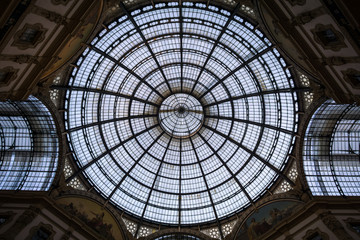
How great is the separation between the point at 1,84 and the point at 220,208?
73.4 feet

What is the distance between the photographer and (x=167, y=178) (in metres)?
31.4

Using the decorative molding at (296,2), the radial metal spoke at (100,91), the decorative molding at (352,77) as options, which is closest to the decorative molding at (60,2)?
the radial metal spoke at (100,91)

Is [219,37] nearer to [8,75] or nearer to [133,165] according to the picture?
[133,165]

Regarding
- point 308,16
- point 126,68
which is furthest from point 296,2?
point 126,68

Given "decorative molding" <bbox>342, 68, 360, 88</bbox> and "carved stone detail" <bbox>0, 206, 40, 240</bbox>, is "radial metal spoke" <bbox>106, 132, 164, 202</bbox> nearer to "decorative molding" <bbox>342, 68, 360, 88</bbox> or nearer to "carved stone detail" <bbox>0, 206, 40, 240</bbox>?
"carved stone detail" <bbox>0, 206, 40, 240</bbox>

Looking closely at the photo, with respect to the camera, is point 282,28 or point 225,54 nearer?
point 282,28

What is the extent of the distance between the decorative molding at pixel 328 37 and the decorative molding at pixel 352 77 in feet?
5.59

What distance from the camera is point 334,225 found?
19.5m

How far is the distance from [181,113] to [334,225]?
18.1 m

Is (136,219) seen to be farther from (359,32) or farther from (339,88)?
(359,32)

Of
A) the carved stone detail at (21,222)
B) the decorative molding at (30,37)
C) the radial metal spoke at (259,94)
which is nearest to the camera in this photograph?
the decorative molding at (30,37)

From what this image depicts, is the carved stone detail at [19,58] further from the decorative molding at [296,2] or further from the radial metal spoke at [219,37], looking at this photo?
the radial metal spoke at [219,37]

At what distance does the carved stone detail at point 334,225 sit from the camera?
60.8ft

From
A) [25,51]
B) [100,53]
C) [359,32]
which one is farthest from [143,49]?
[359,32]
